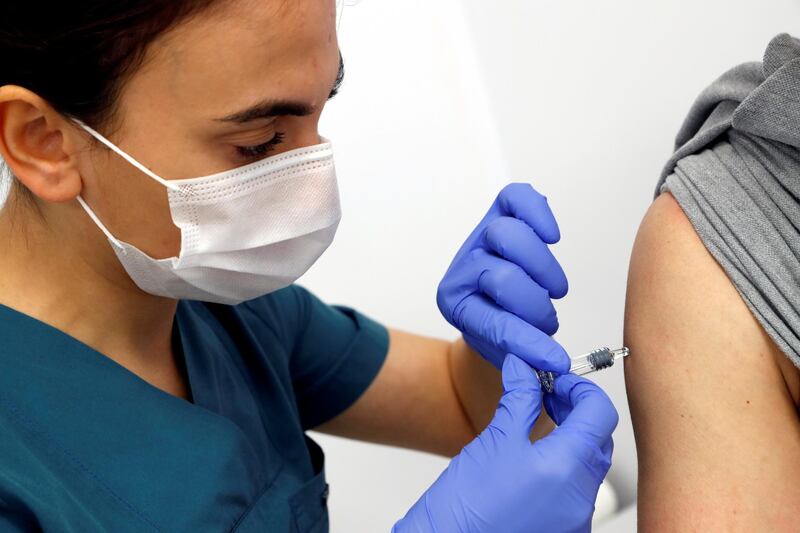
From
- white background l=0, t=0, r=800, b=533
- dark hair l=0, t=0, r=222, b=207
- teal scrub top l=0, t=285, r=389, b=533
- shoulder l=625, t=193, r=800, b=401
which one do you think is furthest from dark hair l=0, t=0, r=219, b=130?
white background l=0, t=0, r=800, b=533

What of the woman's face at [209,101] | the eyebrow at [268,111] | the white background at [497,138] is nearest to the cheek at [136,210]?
the woman's face at [209,101]

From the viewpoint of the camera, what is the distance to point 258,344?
129 centimetres

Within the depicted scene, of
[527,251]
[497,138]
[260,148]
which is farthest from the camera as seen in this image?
[497,138]

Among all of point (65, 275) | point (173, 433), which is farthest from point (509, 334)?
point (65, 275)

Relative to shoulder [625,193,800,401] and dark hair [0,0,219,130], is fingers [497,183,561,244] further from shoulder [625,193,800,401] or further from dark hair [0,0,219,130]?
dark hair [0,0,219,130]

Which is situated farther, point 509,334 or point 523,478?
point 509,334

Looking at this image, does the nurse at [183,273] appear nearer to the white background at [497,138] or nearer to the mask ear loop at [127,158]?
the mask ear loop at [127,158]

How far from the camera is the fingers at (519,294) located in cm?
104

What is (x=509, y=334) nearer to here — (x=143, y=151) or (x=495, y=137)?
(x=143, y=151)

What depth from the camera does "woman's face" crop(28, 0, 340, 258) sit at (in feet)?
2.75

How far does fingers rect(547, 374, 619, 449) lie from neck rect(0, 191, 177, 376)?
0.55 meters

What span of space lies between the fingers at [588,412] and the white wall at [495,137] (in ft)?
Answer: 2.00

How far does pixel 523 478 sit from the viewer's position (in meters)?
0.89

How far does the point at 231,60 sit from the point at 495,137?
35.7 inches
